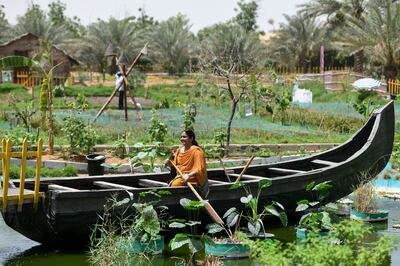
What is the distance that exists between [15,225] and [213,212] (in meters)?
2.40

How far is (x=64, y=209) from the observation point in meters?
9.30

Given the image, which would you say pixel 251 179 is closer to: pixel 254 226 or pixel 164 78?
pixel 254 226

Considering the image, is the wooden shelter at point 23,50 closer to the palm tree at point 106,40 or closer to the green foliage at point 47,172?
the palm tree at point 106,40

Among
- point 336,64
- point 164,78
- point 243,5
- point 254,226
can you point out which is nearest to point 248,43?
point 164,78

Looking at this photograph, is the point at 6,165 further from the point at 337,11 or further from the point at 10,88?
the point at 337,11

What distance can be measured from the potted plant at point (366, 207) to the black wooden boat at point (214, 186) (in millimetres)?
549

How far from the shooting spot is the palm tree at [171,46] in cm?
4666

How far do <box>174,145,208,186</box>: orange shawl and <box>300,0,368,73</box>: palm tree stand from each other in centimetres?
2896

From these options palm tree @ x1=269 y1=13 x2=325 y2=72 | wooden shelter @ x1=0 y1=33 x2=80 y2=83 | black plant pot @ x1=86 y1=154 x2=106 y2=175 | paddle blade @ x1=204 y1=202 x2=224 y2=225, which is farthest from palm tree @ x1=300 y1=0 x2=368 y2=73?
paddle blade @ x1=204 y1=202 x2=224 y2=225

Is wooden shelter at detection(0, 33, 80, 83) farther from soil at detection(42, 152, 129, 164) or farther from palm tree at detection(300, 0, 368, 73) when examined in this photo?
soil at detection(42, 152, 129, 164)

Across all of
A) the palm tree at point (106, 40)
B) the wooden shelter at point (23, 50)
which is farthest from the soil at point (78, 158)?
the palm tree at point (106, 40)

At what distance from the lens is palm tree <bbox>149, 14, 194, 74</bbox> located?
46.7 m

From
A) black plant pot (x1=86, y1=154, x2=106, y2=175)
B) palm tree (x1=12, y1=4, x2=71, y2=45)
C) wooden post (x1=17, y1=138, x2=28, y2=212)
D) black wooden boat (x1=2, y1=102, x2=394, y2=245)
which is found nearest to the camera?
wooden post (x1=17, y1=138, x2=28, y2=212)

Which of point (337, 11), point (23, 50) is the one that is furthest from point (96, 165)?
point (337, 11)
